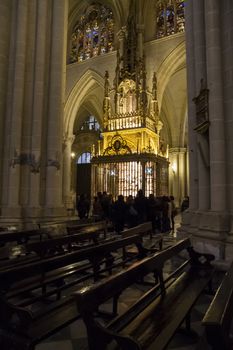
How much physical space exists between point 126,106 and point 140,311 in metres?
17.7

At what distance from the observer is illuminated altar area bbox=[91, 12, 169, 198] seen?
60.0 ft

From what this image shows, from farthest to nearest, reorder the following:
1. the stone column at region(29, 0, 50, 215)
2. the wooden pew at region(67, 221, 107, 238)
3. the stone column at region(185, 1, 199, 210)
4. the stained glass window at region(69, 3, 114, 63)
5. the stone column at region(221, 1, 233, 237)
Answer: the stained glass window at region(69, 3, 114, 63)
the stone column at region(29, 0, 50, 215)
the stone column at region(185, 1, 199, 210)
the wooden pew at region(67, 221, 107, 238)
the stone column at region(221, 1, 233, 237)

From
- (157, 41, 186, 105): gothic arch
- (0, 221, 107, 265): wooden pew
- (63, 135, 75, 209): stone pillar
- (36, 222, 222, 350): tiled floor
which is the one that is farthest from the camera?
(63, 135, 75, 209): stone pillar

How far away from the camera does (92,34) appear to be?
22.6 meters

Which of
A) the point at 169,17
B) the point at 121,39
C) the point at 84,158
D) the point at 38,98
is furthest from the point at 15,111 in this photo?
the point at 84,158

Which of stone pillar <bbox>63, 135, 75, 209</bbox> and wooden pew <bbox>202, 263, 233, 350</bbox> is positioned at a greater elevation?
stone pillar <bbox>63, 135, 75, 209</bbox>

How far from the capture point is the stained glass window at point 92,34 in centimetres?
A: 2181

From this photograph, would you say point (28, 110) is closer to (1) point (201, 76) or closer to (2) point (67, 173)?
(1) point (201, 76)

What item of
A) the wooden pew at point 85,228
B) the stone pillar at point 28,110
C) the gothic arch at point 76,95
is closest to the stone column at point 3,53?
the stone pillar at point 28,110

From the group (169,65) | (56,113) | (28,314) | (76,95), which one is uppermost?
(169,65)

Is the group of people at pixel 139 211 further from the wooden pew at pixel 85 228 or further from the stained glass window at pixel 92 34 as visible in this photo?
the stained glass window at pixel 92 34

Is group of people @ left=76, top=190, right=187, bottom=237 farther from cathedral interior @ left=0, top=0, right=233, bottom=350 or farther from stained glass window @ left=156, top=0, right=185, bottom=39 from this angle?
stained glass window @ left=156, top=0, right=185, bottom=39

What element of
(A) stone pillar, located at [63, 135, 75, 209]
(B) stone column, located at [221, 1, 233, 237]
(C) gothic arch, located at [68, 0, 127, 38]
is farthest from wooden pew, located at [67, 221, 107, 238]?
(C) gothic arch, located at [68, 0, 127, 38]

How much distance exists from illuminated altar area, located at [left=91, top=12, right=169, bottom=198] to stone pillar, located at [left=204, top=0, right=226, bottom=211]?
39.5 ft
